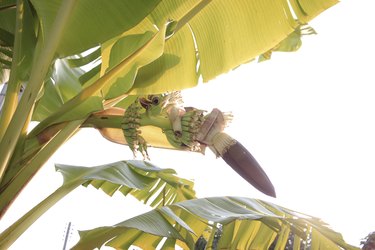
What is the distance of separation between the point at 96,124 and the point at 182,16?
1.38ft

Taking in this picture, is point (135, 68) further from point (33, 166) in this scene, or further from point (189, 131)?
point (33, 166)

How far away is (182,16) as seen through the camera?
126cm

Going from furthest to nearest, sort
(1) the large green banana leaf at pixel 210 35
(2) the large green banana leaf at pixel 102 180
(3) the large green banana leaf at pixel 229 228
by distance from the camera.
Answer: (1) the large green banana leaf at pixel 210 35 → (2) the large green banana leaf at pixel 102 180 → (3) the large green banana leaf at pixel 229 228

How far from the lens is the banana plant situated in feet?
3.22

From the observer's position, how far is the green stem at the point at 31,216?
971 mm

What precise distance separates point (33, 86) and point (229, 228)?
0.60 meters

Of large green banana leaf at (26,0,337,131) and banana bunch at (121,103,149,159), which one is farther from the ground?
large green banana leaf at (26,0,337,131)

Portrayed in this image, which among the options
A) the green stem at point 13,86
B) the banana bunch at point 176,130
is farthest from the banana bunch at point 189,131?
the green stem at point 13,86

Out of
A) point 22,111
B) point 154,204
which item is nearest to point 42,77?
point 22,111

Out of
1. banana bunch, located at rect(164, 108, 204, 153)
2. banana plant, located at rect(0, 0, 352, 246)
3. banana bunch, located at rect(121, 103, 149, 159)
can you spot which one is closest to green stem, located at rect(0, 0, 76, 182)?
banana plant, located at rect(0, 0, 352, 246)

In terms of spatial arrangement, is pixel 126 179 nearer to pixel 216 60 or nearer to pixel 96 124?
pixel 96 124

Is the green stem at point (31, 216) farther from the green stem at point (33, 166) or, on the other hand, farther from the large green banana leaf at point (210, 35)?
the large green banana leaf at point (210, 35)

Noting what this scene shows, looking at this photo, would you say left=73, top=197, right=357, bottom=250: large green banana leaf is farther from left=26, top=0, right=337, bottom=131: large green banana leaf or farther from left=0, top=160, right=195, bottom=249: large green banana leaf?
left=26, top=0, right=337, bottom=131: large green banana leaf

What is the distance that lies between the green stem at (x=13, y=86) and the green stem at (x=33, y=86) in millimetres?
72
